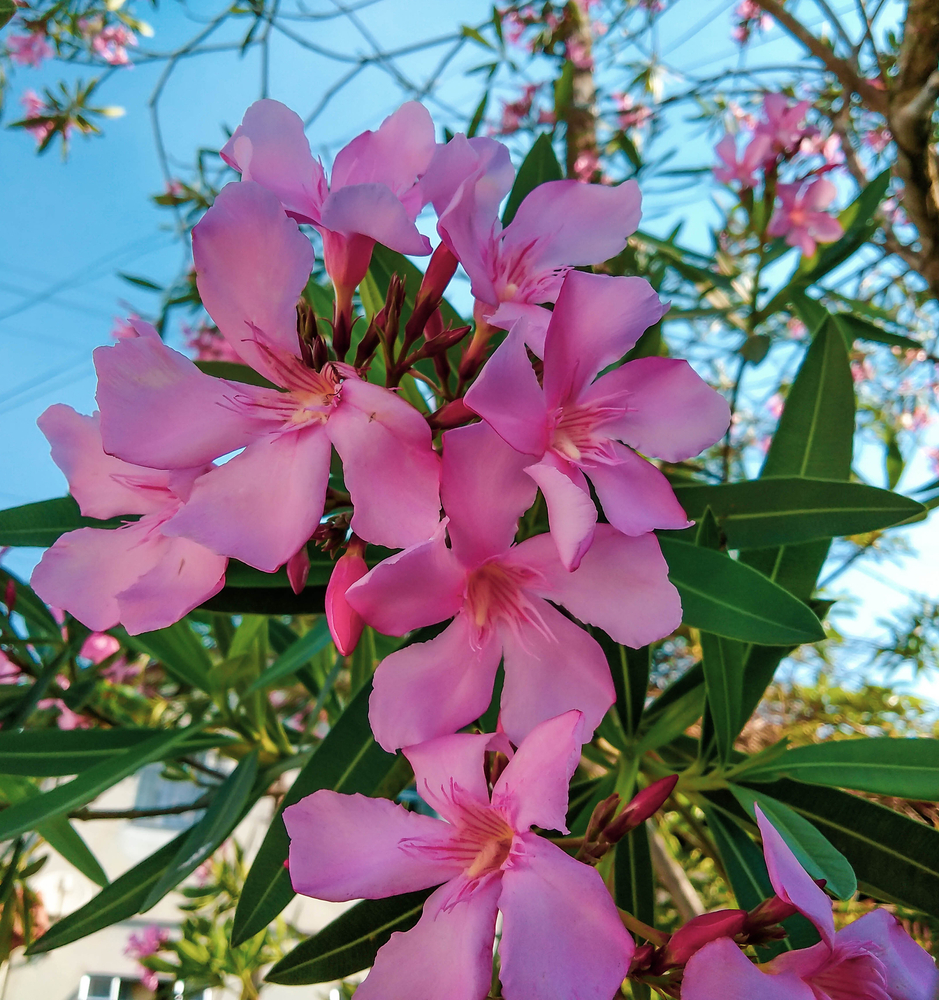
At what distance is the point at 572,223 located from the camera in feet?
1.82

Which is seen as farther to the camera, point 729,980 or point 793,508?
point 793,508

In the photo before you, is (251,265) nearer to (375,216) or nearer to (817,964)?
(375,216)

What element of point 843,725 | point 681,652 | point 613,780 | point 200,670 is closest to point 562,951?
point 613,780

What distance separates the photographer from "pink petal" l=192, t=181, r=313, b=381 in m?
0.43

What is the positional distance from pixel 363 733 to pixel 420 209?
44cm

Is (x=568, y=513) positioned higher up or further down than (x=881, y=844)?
higher up

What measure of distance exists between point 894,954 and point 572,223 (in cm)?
53

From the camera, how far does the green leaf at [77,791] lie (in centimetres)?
60

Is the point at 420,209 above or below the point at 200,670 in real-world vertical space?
above

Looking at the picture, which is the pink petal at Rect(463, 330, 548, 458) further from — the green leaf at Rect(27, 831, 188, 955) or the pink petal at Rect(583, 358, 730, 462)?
the green leaf at Rect(27, 831, 188, 955)

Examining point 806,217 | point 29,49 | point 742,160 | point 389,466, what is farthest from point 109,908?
point 29,49

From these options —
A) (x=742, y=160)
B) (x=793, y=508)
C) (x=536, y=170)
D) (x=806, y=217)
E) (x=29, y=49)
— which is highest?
(x=29, y=49)

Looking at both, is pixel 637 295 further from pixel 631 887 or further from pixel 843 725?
pixel 843 725

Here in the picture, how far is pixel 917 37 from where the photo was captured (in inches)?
40.6
